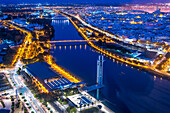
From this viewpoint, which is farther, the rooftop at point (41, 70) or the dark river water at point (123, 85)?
the rooftop at point (41, 70)

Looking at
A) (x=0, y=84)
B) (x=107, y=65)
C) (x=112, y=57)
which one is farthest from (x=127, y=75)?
(x=0, y=84)

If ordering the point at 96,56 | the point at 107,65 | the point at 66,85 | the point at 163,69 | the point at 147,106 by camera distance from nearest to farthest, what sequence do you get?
1. the point at 147,106
2. the point at 66,85
3. the point at 163,69
4. the point at 107,65
5. the point at 96,56

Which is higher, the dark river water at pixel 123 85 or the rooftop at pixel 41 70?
the rooftop at pixel 41 70

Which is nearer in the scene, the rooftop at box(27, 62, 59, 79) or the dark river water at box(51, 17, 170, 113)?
the dark river water at box(51, 17, 170, 113)

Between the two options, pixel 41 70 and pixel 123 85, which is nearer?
pixel 123 85

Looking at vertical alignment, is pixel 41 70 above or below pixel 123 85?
above

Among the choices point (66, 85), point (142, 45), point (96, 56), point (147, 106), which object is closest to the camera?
point (147, 106)

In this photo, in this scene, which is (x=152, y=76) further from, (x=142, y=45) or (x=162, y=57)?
(x=142, y=45)

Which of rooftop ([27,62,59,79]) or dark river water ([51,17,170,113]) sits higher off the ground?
rooftop ([27,62,59,79])
